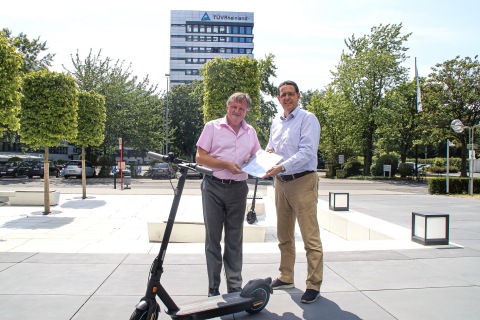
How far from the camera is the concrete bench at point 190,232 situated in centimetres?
652

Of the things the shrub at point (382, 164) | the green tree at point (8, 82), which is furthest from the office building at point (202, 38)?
the green tree at point (8, 82)

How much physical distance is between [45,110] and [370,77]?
93.8ft

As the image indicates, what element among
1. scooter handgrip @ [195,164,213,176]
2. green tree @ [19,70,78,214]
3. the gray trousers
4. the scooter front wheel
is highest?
green tree @ [19,70,78,214]

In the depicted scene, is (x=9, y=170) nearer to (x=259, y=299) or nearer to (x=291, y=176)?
(x=291, y=176)

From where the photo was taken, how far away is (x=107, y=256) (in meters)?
4.71

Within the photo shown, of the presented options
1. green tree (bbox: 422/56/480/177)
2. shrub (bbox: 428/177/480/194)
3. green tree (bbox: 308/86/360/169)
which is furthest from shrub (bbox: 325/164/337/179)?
shrub (bbox: 428/177/480/194)

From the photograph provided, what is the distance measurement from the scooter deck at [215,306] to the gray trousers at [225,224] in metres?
0.33

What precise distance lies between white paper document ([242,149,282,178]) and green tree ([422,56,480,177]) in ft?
88.7

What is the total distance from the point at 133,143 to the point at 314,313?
95.2 ft

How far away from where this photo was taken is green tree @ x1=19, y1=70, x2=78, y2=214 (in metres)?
10.2

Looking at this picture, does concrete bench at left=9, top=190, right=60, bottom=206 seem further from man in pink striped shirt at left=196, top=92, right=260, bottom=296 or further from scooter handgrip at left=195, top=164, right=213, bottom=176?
scooter handgrip at left=195, top=164, right=213, bottom=176

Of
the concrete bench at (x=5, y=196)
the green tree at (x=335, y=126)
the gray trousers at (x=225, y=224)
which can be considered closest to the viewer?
the gray trousers at (x=225, y=224)

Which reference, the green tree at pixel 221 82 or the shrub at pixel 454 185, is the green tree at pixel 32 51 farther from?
the shrub at pixel 454 185

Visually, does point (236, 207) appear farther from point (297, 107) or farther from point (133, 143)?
point (133, 143)
